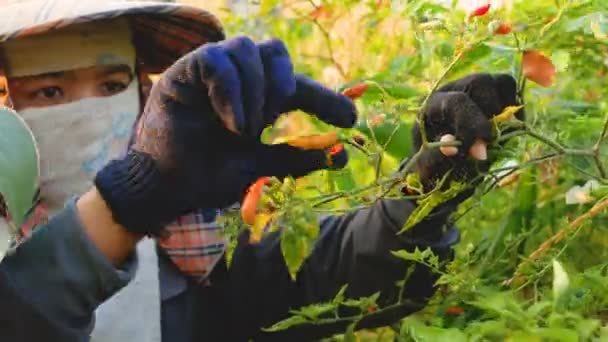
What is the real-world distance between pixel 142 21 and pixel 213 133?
1.63 feet

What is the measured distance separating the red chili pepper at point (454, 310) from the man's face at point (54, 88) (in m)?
0.54

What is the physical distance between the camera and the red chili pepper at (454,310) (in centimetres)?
94

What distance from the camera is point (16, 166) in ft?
2.27

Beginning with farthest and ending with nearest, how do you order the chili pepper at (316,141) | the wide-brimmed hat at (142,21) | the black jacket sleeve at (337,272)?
the wide-brimmed hat at (142,21), the black jacket sleeve at (337,272), the chili pepper at (316,141)

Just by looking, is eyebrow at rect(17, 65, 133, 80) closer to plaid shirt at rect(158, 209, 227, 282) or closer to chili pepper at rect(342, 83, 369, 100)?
plaid shirt at rect(158, 209, 227, 282)

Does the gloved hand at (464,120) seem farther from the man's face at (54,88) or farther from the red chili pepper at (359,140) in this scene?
the man's face at (54,88)

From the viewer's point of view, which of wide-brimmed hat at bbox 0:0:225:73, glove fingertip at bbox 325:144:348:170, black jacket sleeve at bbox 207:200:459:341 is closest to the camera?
glove fingertip at bbox 325:144:348:170

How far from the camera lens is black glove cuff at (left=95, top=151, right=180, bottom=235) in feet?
2.99

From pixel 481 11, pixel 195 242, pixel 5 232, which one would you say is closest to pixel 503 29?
pixel 481 11

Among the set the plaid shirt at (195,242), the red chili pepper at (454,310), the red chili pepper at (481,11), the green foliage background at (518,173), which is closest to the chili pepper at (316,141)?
the green foliage background at (518,173)

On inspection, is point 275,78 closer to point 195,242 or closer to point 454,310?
point 454,310

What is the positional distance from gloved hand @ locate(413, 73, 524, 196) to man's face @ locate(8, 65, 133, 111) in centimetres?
51

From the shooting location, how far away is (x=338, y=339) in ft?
3.76

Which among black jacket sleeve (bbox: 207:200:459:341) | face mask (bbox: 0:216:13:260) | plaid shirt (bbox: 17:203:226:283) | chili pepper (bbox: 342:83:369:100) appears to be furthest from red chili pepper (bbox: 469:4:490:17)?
plaid shirt (bbox: 17:203:226:283)
